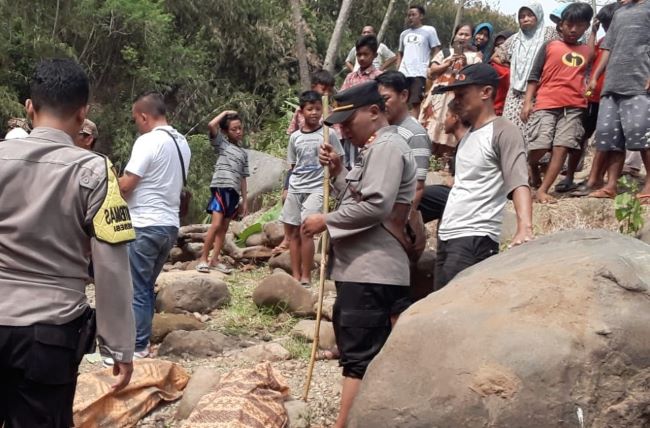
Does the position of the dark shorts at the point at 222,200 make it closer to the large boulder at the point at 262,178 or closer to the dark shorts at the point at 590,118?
the dark shorts at the point at 590,118

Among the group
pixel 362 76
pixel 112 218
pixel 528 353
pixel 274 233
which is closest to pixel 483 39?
pixel 362 76

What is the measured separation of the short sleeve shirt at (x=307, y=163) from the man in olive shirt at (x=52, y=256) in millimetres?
4639

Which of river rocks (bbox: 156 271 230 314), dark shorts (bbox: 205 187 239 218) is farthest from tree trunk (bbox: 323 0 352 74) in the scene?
river rocks (bbox: 156 271 230 314)

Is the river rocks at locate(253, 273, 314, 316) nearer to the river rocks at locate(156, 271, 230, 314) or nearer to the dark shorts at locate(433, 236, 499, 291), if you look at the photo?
the river rocks at locate(156, 271, 230, 314)

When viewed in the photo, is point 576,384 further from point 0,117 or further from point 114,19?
point 114,19

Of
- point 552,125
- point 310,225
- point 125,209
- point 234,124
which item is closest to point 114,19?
point 234,124

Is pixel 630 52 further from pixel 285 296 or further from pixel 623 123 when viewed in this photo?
pixel 285 296

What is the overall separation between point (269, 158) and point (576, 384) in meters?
9.37

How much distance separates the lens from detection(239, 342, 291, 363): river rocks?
5.56m

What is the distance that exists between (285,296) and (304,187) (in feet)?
3.90

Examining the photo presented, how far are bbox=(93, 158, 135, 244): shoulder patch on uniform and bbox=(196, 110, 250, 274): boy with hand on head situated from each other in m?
5.15

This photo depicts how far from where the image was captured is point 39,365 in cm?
266

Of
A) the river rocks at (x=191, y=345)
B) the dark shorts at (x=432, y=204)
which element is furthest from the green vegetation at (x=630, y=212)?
the river rocks at (x=191, y=345)

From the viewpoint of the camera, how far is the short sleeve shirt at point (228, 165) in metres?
7.98
